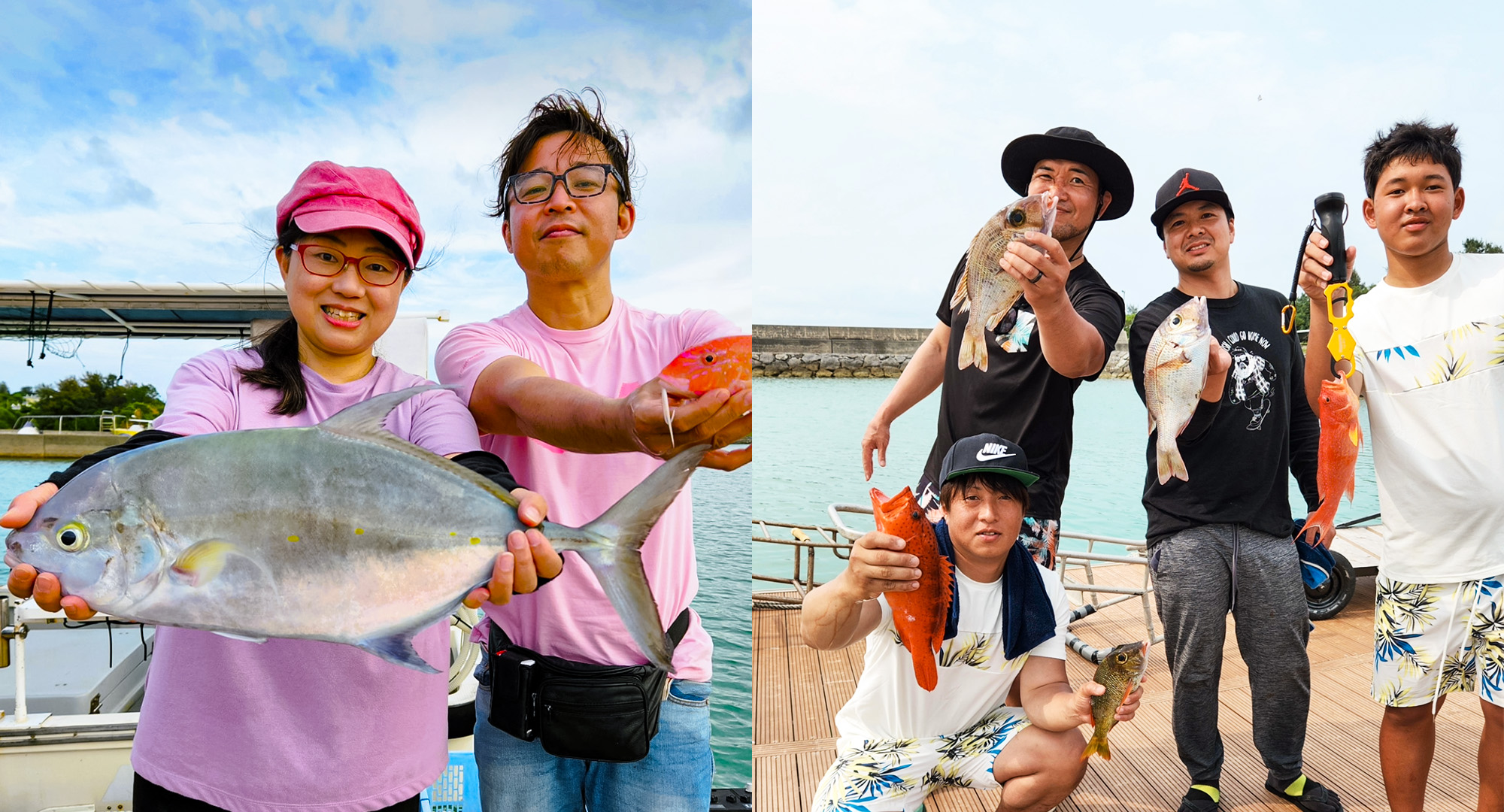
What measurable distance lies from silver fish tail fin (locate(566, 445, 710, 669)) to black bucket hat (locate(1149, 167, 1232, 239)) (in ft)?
6.21

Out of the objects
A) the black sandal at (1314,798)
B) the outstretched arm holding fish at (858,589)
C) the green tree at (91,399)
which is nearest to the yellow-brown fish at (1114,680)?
the outstretched arm holding fish at (858,589)

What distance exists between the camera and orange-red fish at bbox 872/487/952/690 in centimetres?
199

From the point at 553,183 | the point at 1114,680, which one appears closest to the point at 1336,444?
the point at 1114,680

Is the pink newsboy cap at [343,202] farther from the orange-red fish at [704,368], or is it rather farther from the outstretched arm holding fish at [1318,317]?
the outstretched arm holding fish at [1318,317]

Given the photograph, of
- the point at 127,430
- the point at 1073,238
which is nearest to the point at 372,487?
the point at 127,430

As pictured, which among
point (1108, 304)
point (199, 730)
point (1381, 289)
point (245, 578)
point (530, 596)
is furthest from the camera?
point (1381, 289)

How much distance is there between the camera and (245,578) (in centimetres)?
133

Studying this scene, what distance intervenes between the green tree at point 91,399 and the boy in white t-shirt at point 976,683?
1880 millimetres

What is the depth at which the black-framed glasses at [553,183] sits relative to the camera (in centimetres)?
172

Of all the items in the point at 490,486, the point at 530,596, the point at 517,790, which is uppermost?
the point at 490,486

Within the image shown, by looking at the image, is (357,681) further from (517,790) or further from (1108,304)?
(1108,304)

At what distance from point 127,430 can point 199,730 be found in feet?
3.11

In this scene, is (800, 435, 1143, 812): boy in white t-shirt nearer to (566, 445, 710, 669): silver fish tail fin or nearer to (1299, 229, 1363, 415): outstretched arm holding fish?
(566, 445, 710, 669): silver fish tail fin

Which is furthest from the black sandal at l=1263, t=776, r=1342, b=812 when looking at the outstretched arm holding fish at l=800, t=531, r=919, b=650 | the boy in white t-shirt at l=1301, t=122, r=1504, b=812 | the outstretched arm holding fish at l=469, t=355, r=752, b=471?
the outstretched arm holding fish at l=469, t=355, r=752, b=471
